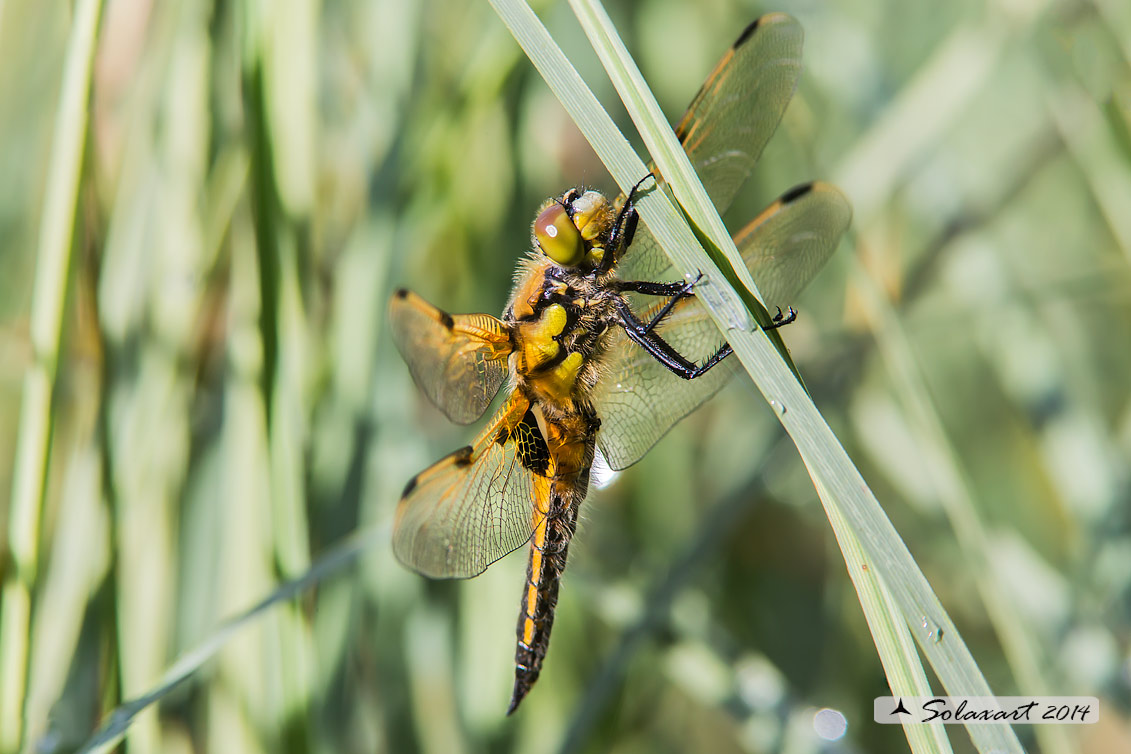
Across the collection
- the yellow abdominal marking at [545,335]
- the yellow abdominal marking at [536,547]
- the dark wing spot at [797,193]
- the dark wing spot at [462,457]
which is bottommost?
the yellow abdominal marking at [536,547]

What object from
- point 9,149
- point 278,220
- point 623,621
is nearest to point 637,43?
point 278,220

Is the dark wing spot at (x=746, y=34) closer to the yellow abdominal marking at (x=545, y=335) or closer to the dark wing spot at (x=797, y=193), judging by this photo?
the dark wing spot at (x=797, y=193)

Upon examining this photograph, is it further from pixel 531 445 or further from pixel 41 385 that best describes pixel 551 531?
pixel 41 385

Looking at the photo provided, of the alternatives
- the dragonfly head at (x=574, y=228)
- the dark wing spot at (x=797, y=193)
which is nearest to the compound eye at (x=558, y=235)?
the dragonfly head at (x=574, y=228)

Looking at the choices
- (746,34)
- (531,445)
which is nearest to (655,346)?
(531,445)

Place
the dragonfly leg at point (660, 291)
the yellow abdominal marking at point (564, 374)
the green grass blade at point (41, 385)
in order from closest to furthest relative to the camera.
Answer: the green grass blade at point (41, 385) → the dragonfly leg at point (660, 291) → the yellow abdominal marking at point (564, 374)

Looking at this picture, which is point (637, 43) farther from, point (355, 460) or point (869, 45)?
point (355, 460)

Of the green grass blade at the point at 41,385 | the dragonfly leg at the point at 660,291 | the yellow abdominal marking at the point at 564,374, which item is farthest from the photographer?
the yellow abdominal marking at the point at 564,374
